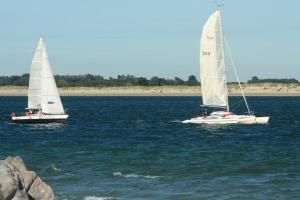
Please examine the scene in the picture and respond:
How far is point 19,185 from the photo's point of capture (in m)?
22.1

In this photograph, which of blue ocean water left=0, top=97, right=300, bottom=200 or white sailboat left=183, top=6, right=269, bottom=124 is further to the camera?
white sailboat left=183, top=6, right=269, bottom=124

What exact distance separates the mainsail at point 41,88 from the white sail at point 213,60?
16.3m

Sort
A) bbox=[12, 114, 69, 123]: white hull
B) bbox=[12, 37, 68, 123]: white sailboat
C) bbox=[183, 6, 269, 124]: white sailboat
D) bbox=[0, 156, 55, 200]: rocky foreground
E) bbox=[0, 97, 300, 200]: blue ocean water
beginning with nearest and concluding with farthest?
1. bbox=[0, 156, 55, 200]: rocky foreground
2. bbox=[0, 97, 300, 200]: blue ocean water
3. bbox=[183, 6, 269, 124]: white sailboat
4. bbox=[12, 114, 69, 123]: white hull
5. bbox=[12, 37, 68, 123]: white sailboat

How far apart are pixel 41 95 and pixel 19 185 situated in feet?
184

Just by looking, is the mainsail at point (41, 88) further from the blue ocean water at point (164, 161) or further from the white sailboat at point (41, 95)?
the blue ocean water at point (164, 161)

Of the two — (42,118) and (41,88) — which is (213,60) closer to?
(41,88)

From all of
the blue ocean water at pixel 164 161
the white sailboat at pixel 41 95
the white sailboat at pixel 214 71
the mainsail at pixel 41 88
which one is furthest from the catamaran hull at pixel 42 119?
the white sailboat at pixel 214 71

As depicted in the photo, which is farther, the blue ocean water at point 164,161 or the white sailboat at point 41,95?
the white sailboat at point 41,95

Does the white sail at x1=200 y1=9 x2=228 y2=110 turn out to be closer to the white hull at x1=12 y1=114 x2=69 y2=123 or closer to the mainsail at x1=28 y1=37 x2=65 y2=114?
the white hull at x1=12 y1=114 x2=69 y2=123

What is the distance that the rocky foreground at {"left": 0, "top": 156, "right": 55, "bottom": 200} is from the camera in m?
21.4

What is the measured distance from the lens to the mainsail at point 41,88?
77562mm

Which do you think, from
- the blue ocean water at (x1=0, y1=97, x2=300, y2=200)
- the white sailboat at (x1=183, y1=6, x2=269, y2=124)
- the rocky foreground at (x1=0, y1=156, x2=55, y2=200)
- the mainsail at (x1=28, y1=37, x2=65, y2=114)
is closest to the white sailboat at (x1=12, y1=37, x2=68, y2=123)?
the mainsail at (x1=28, y1=37, x2=65, y2=114)

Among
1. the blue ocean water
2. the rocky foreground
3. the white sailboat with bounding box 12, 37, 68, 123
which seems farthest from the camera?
the white sailboat with bounding box 12, 37, 68, 123

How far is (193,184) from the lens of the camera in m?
32.0
